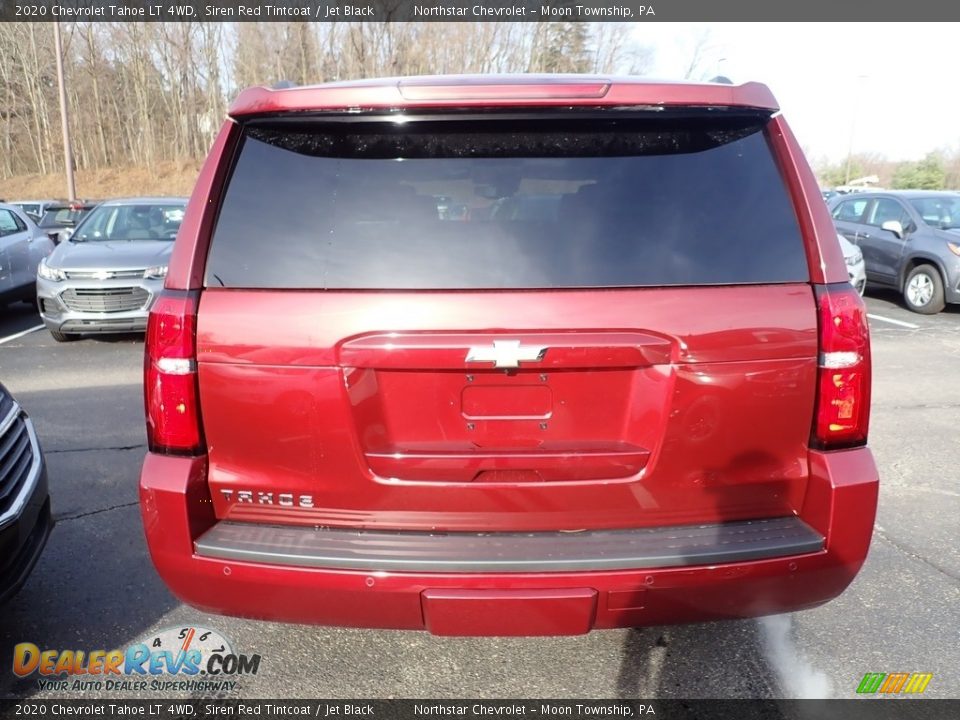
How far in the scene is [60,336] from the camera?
8.70 metres

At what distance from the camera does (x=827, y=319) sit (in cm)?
202

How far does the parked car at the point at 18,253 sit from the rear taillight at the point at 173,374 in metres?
9.47

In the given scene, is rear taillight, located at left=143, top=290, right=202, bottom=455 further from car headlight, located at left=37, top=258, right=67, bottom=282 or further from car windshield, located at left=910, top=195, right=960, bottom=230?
car windshield, located at left=910, top=195, right=960, bottom=230

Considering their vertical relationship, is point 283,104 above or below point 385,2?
below

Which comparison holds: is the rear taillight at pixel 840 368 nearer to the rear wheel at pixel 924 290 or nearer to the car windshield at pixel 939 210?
the rear wheel at pixel 924 290

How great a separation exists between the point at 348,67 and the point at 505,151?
42520 mm

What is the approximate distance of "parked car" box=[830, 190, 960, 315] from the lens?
34.0ft

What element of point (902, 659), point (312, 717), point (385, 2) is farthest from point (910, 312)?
point (385, 2)

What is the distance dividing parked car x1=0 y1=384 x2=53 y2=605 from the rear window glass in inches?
55.2

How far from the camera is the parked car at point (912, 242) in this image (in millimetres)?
10375

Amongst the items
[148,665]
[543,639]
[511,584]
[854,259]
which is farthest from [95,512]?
[854,259]

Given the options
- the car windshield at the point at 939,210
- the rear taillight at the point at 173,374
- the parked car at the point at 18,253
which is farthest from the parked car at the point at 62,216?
the car windshield at the point at 939,210

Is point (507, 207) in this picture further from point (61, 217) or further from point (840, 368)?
point (61, 217)

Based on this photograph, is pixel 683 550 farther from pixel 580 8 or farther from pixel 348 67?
pixel 348 67
